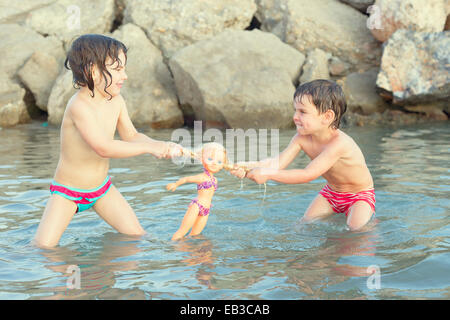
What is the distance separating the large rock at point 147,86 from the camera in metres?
11.0

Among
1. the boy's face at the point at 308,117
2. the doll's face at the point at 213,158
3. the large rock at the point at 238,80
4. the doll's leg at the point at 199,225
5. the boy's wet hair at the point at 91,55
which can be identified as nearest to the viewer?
the boy's wet hair at the point at 91,55

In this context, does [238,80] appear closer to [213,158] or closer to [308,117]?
[308,117]

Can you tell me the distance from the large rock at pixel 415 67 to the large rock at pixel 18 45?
23.0 ft

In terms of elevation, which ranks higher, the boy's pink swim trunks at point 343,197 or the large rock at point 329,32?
the large rock at point 329,32

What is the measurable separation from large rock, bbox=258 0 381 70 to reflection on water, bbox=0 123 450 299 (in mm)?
5222

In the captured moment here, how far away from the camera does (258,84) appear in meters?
10.3

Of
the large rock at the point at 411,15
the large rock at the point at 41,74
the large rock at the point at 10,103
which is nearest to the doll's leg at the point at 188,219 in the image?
the large rock at the point at 411,15

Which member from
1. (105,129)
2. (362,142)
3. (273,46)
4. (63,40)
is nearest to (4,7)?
(63,40)

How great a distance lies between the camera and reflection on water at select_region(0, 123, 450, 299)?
309cm

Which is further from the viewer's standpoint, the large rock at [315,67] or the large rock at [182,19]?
the large rock at [182,19]

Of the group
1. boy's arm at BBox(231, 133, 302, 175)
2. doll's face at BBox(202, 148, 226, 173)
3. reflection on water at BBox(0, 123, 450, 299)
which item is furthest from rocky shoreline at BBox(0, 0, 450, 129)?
doll's face at BBox(202, 148, 226, 173)

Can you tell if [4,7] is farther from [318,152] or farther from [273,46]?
[318,152]

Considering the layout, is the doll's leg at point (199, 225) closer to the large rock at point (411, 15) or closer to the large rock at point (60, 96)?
the large rock at point (60, 96)

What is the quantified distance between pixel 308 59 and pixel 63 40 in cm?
549
